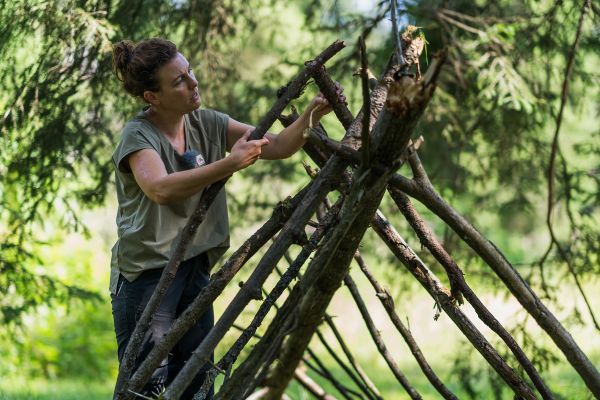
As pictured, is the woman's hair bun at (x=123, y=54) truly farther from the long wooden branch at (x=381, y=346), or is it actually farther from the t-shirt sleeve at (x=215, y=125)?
the long wooden branch at (x=381, y=346)

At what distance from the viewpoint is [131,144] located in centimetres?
294

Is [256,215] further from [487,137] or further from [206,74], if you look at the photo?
[487,137]

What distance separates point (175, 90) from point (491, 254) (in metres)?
1.29

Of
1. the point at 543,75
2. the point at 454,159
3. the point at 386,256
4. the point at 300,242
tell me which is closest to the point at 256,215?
the point at 386,256

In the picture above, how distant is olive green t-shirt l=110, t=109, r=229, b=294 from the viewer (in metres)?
3.02

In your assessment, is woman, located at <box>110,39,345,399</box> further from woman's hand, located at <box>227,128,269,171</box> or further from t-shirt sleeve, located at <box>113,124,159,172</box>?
woman's hand, located at <box>227,128,269,171</box>

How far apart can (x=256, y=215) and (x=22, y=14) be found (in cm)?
284

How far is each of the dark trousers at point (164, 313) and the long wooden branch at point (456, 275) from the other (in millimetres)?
800

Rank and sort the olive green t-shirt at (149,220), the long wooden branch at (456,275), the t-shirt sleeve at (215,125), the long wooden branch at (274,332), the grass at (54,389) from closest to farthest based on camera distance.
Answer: the long wooden branch at (274,332), the long wooden branch at (456,275), the olive green t-shirt at (149,220), the t-shirt sleeve at (215,125), the grass at (54,389)

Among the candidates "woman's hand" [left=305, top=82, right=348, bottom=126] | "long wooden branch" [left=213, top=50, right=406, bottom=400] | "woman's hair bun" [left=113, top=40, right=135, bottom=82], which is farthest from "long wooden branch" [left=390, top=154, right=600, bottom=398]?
"woman's hair bun" [left=113, top=40, right=135, bottom=82]

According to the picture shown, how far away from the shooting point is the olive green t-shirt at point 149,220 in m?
3.02

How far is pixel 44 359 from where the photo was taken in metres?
8.14

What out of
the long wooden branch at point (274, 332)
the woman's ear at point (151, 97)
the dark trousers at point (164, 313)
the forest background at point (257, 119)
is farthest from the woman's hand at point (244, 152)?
the forest background at point (257, 119)

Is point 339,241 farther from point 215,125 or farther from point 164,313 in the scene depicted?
point 215,125
